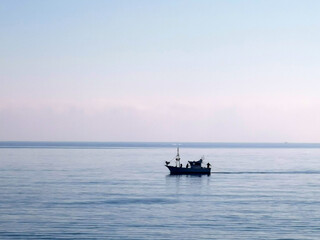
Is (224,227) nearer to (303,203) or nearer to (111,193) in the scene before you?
(303,203)

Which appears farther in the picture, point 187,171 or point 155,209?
point 187,171

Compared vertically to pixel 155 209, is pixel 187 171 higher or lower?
higher

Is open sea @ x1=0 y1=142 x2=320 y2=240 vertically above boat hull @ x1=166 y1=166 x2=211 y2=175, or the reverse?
boat hull @ x1=166 y1=166 x2=211 y2=175

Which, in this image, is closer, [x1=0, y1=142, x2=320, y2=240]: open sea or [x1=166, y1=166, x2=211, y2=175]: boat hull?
[x1=0, y1=142, x2=320, y2=240]: open sea

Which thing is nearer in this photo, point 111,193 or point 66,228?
point 66,228

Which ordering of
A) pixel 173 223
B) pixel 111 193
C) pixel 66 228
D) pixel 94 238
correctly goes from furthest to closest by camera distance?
pixel 111 193 → pixel 173 223 → pixel 66 228 → pixel 94 238

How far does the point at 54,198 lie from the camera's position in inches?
3189

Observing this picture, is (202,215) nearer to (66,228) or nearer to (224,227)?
(224,227)

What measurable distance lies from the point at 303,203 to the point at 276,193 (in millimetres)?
13479

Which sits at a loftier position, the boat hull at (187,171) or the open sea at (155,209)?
the boat hull at (187,171)

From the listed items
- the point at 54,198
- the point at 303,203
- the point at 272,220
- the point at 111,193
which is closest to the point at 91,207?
the point at 54,198

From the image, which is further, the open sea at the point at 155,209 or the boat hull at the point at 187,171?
the boat hull at the point at 187,171

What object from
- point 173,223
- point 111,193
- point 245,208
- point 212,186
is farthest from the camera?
point 212,186

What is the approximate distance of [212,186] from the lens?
106688mm
